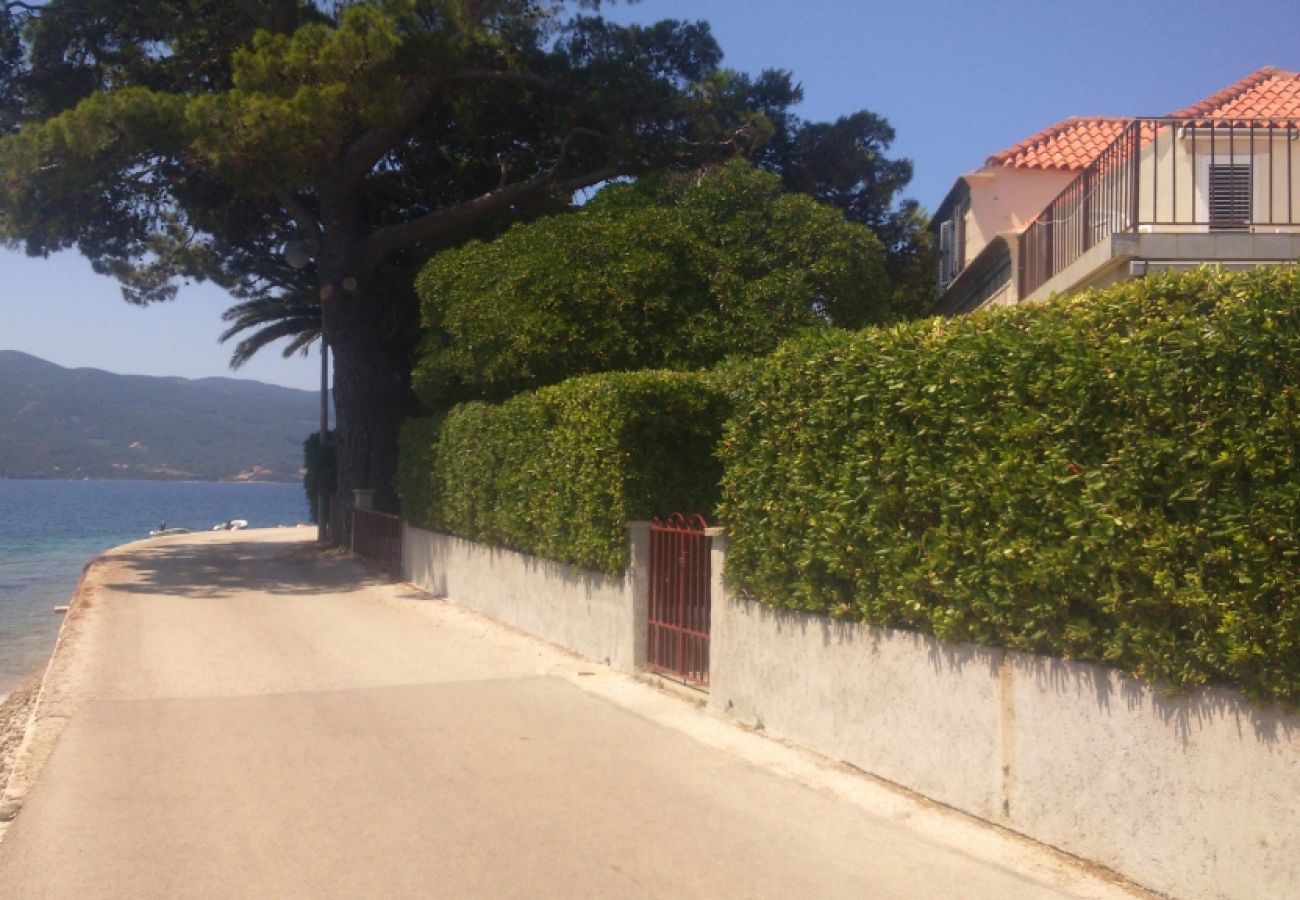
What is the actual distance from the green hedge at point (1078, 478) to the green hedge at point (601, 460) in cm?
345

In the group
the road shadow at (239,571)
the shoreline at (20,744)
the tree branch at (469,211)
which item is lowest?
the road shadow at (239,571)

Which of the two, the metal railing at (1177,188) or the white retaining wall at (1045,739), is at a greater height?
the metal railing at (1177,188)

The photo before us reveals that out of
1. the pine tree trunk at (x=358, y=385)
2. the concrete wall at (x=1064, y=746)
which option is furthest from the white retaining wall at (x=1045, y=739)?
the pine tree trunk at (x=358, y=385)

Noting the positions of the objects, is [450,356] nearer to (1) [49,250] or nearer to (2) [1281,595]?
(1) [49,250]

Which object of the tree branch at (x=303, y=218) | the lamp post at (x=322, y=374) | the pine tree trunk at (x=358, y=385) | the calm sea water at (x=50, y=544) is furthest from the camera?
the lamp post at (x=322, y=374)

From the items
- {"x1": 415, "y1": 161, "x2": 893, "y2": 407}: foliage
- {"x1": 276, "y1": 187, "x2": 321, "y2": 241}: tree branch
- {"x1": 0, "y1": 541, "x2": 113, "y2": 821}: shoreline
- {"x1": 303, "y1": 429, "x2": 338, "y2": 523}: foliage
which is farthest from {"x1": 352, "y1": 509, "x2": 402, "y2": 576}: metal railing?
{"x1": 303, "y1": 429, "x2": 338, "y2": 523}: foliage

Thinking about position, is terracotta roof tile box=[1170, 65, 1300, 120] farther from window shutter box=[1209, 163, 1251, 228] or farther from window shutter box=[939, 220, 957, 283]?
window shutter box=[939, 220, 957, 283]

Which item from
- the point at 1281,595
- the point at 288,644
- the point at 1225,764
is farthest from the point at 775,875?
the point at 288,644

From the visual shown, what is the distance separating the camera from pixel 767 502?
9.11m

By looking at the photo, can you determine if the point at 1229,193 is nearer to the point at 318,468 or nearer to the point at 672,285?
the point at 672,285

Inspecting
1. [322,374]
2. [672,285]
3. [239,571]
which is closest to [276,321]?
[322,374]

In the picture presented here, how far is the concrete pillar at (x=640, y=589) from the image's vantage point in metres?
11.6

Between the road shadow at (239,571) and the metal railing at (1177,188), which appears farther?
the road shadow at (239,571)

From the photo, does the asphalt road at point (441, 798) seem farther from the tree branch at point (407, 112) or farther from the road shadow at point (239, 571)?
the tree branch at point (407, 112)
